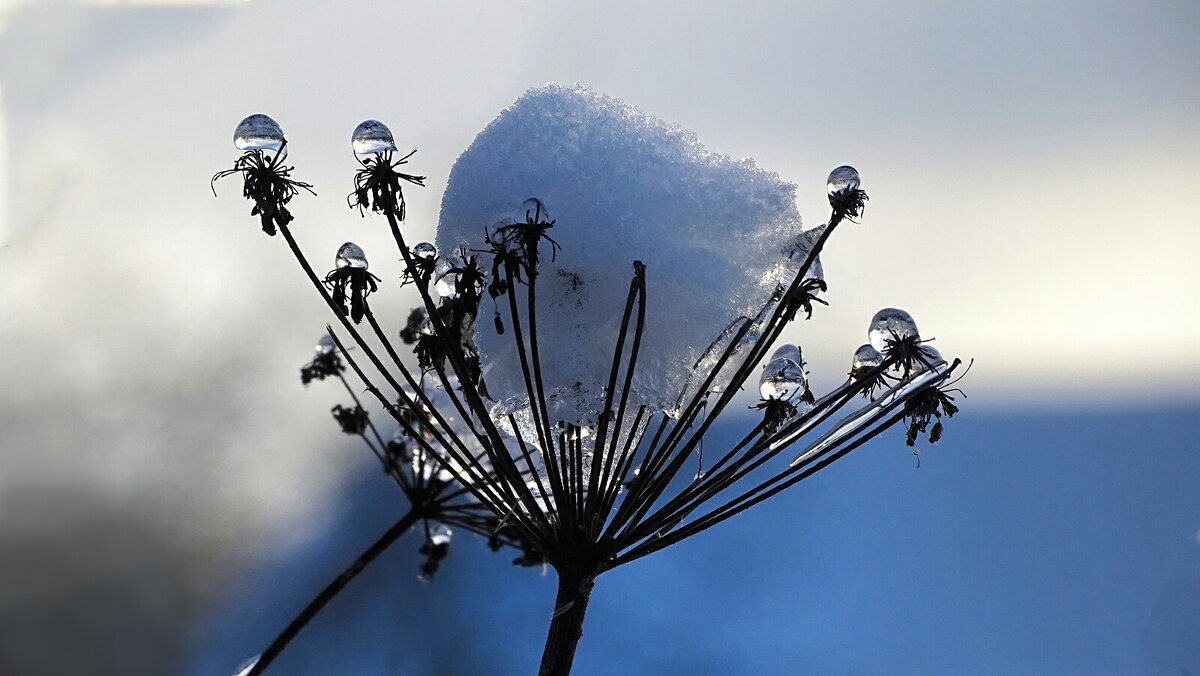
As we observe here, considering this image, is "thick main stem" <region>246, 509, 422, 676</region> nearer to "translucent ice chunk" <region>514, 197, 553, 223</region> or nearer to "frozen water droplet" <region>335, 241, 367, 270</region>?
"frozen water droplet" <region>335, 241, 367, 270</region>

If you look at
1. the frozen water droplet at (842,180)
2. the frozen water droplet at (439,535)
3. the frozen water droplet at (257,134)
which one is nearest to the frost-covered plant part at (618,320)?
the frozen water droplet at (842,180)

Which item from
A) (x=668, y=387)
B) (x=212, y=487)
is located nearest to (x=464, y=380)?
(x=668, y=387)

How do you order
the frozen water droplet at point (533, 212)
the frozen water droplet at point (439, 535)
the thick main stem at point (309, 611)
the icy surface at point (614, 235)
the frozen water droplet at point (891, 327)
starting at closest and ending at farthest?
the frozen water droplet at point (533, 212), the icy surface at point (614, 235), the frozen water droplet at point (891, 327), the thick main stem at point (309, 611), the frozen water droplet at point (439, 535)

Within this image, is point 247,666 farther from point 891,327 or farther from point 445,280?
point 891,327

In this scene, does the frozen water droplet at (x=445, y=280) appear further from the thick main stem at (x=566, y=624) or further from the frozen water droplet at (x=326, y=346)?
the frozen water droplet at (x=326, y=346)

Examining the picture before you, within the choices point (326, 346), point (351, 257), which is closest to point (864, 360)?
point (351, 257)

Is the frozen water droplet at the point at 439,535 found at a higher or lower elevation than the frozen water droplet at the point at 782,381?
higher

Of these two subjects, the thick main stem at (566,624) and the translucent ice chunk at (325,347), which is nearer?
the thick main stem at (566,624)
